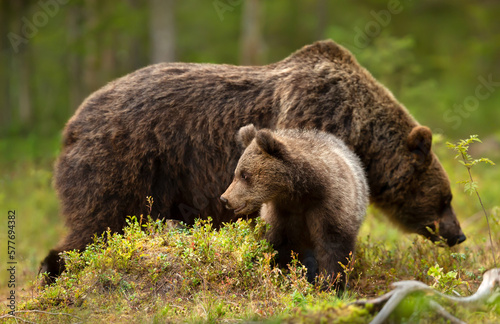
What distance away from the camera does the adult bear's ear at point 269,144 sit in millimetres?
5004

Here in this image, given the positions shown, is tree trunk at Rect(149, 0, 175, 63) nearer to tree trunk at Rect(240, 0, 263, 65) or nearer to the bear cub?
tree trunk at Rect(240, 0, 263, 65)

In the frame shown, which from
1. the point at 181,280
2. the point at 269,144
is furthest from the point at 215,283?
the point at 269,144

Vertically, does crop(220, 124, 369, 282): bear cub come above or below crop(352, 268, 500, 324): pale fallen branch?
above

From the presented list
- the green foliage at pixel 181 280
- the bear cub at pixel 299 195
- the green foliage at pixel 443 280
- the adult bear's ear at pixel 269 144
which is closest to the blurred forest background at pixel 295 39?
the bear cub at pixel 299 195

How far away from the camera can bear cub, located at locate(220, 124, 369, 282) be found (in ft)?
16.8

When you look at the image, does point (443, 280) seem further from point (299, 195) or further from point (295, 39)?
point (295, 39)

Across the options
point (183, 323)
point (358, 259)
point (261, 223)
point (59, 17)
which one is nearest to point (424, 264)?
point (358, 259)

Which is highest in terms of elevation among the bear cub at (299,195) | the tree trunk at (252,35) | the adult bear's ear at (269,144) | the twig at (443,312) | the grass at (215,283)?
the tree trunk at (252,35)

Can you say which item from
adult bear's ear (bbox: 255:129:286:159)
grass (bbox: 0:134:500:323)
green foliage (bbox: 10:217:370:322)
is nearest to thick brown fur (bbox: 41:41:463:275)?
grass (bbox: 0:134:500:323)

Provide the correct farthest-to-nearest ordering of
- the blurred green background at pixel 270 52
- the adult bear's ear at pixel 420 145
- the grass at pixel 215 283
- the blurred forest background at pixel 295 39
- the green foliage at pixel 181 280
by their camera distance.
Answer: the blurred forest background at pixel 295 39
the blurred green background at pixel 270 52
the adult bear's ear at pixel 420 145
the green foliage at pixel 181 280
the grass at pixel 215 283

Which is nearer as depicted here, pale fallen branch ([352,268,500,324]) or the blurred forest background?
pale fallen branch ([352,268,500,324])

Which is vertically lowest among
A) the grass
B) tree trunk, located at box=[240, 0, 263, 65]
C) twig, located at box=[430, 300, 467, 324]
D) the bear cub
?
the grass

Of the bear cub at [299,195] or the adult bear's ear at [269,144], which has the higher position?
the adult bear's ear at [269,144]

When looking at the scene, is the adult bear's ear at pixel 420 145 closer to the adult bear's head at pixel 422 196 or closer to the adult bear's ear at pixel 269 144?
the adult bear's head at pixel 422 196
